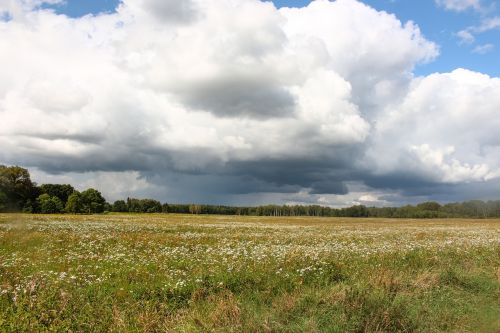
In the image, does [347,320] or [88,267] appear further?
[88,267]

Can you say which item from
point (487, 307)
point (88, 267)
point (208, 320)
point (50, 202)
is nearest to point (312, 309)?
point (208, 320)

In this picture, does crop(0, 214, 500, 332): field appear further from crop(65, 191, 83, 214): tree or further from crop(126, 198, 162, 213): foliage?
crop(126, 198, 162, 213): foliage

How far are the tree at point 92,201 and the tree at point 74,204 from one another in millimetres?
2044

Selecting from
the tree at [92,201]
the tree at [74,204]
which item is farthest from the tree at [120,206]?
the tree at [74,204]

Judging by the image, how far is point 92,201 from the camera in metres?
125

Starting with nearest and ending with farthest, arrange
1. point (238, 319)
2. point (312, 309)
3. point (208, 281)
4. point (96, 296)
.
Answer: point (238, 319) < point (312, 309) < point (96, 296) < point (208, 281)

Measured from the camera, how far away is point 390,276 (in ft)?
39.6

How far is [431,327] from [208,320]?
4.71 m

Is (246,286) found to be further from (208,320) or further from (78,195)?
(78,195)

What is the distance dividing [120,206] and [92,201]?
223 ft

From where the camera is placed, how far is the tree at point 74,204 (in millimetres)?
110094

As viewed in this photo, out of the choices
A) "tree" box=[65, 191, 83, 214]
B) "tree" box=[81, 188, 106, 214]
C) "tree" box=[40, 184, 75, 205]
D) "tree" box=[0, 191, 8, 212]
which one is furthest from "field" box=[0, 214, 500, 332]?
"tree" box=[40, 184, 75, 205]

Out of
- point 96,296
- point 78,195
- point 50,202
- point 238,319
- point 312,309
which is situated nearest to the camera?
point 238,319

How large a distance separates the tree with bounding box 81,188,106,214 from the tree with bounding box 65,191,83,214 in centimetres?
204
